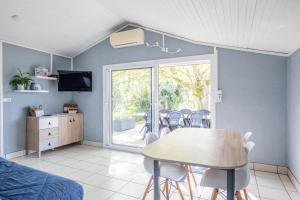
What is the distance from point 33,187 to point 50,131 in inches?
125

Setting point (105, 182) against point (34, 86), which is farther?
point (34, 86)

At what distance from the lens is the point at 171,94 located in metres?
6.42

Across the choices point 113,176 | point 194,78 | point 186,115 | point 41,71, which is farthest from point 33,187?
point 194,78

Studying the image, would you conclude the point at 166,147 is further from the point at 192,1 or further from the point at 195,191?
the point at 192,1

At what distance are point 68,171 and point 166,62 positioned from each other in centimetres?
281

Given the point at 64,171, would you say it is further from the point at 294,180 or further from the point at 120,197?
the point at 294,180

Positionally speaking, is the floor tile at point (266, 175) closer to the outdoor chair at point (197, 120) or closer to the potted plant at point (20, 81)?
the outdoor chair at point (197, 120)

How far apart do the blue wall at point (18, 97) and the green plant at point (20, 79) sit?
0.07 metres

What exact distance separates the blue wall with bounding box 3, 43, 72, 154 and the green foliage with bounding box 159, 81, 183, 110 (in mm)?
3241

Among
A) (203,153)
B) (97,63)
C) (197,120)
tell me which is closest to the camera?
(203,153)

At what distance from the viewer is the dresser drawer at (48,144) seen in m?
4.15

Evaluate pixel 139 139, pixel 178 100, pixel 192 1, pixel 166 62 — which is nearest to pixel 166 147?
pixel 192 1

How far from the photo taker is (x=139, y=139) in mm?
4891

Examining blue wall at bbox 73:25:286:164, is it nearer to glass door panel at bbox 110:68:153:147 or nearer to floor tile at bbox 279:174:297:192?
floor tile at bbox 279:174:297:192
